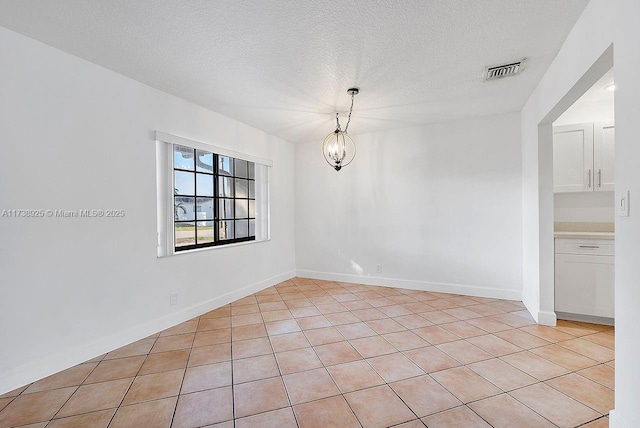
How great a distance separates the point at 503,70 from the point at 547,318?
243cm

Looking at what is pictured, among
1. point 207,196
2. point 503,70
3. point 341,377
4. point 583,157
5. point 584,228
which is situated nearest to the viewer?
point 341,377

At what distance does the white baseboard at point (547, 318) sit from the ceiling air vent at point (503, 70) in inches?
91.8

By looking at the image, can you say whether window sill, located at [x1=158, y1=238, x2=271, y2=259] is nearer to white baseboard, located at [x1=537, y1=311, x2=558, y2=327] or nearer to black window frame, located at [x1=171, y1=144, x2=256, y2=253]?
black window frame, located at [x1=171, y1=144, x2=256, y2=253]

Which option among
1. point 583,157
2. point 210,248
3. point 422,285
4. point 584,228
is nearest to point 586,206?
point 584,228

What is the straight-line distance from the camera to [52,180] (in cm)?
225

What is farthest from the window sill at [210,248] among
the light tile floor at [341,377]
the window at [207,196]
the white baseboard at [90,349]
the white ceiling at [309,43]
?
the white ceiling at [309,43]

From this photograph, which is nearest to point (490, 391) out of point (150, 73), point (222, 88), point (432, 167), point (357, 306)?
point (357, 306)

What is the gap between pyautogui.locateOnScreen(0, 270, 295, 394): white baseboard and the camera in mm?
2043

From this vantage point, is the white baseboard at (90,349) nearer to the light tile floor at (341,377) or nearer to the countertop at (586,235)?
the light tile floor at (341,377)

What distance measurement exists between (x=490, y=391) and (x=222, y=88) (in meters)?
3.33

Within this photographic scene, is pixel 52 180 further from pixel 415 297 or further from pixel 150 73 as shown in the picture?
pixel 415 297

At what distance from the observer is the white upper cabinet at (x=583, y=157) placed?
3.25m

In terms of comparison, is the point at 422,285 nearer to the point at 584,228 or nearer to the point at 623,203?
the point at 584,228

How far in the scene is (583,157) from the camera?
3357 mm
